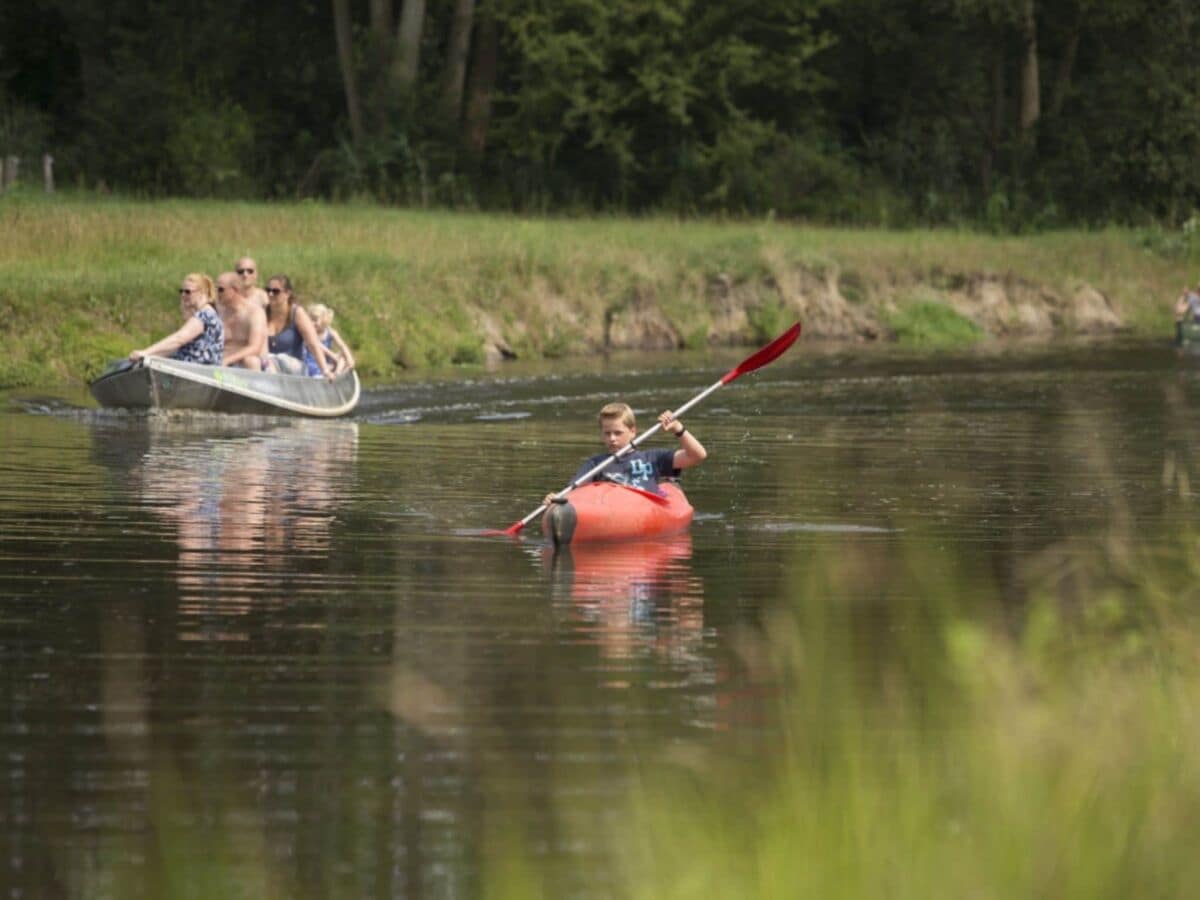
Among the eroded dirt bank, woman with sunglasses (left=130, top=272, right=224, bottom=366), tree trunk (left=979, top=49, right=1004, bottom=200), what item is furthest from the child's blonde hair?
tree trunk (left=979, top=49, right=1004, bottom=200)

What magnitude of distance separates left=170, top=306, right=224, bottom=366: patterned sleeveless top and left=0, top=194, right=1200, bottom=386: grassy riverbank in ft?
10.4

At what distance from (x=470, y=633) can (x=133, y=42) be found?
146 ft

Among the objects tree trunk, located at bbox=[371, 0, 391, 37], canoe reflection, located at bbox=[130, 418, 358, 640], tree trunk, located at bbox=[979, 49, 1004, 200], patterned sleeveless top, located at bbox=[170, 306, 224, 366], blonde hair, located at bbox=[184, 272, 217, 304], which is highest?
tree trunk, located at bbox=[371, 0, 391, 37]

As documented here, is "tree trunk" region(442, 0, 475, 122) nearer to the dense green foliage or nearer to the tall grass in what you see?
the dense green foliage

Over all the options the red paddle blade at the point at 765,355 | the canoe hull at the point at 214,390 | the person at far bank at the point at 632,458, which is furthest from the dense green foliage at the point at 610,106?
the person at far bank at the point at 632,458

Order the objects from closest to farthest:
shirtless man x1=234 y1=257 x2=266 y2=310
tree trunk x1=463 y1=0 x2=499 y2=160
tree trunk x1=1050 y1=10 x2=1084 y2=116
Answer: shirtless man x1=234 y1=257 x2=266 y2=310
tree trunk x1=463 y1=0 x2=499 y2=160
tree trunk x1=1050 y1=10 x2=1084 y2=116

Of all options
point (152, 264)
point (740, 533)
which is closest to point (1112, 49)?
point (152, 264)

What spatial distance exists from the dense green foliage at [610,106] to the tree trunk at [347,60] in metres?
0.08

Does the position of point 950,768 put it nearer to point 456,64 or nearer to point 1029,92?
point 456,64

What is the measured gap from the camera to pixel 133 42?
52781mm

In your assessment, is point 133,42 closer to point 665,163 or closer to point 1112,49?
point 665,163

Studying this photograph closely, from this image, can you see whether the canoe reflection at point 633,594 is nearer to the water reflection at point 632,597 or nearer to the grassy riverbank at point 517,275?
the water reflection at point 632,597

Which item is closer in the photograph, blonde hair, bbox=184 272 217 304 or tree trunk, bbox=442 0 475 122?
blonde hair, bbox=184 272 217 304

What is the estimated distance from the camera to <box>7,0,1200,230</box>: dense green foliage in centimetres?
5034
